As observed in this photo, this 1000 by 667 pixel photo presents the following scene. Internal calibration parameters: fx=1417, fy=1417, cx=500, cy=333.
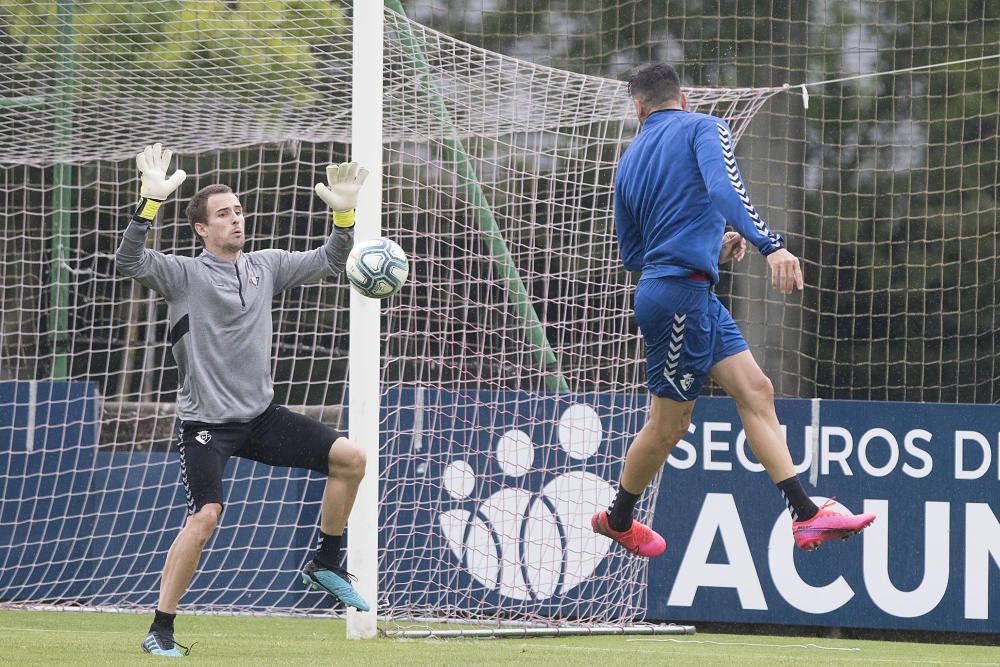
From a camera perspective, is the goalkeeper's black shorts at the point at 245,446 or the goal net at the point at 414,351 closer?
the goalkeeper's black shorts at the point at 245,446

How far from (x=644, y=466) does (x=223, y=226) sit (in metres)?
2.15

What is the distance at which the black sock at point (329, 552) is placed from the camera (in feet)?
20.8

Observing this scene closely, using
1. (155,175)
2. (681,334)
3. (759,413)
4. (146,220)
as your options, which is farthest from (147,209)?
(759,413)

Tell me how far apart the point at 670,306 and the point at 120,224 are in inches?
327

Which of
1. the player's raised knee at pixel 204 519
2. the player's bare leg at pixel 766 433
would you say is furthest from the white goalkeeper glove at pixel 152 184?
the player's bare leg at pixel 766 433

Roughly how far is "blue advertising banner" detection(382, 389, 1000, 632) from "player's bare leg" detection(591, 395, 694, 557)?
2692mm

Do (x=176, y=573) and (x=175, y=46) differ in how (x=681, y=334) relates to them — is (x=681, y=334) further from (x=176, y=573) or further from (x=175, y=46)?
(x=175, y=46)

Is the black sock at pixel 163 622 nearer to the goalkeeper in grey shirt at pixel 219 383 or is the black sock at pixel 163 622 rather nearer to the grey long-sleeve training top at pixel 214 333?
the goalkeeper in grey shirt at pixel 219 383

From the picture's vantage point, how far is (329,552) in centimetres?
636

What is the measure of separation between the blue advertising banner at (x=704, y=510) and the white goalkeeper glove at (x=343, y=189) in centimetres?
251

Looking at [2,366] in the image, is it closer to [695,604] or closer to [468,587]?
[468,587]

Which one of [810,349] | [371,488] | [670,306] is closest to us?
[670,306]

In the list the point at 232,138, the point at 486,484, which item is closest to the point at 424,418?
the point at 486,484

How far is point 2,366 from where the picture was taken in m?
12.4
